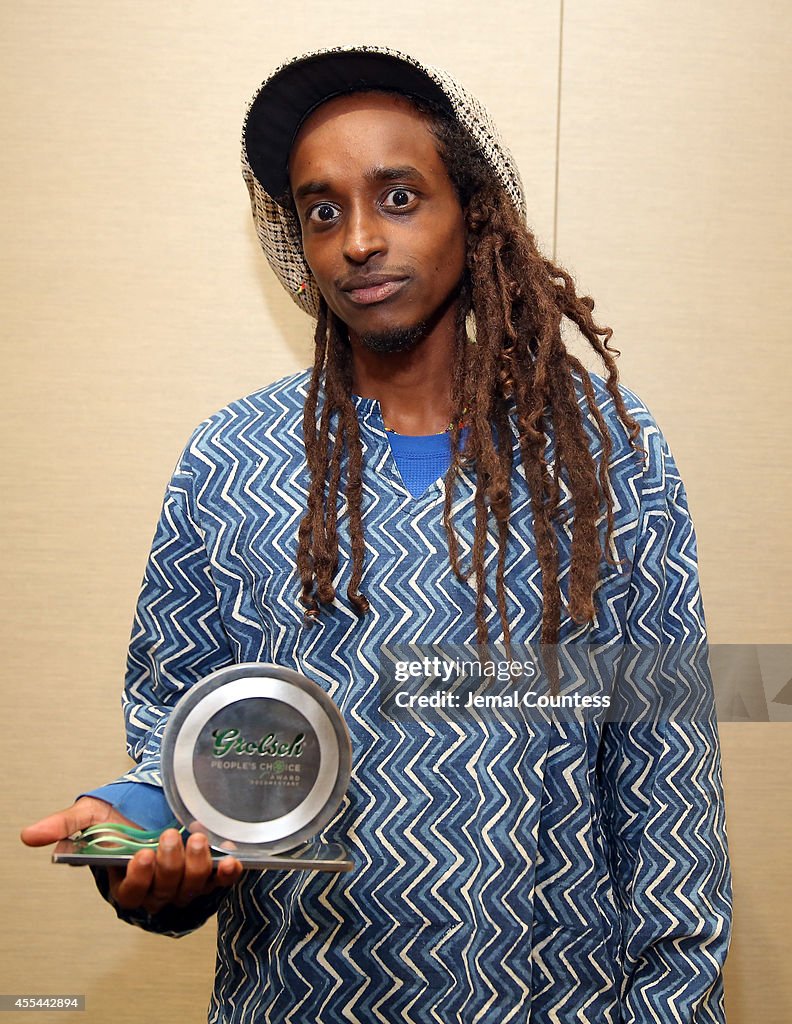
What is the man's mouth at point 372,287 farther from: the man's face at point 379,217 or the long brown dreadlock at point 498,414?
the long brown dreadlock at point 498,414

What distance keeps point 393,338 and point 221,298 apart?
522mm

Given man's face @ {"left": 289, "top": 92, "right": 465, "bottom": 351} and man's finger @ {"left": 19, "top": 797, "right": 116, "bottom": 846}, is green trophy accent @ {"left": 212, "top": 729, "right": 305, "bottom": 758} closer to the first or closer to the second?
man's finger @ {"left": 19, "top": 797, "right": 116, "bottom": 846}

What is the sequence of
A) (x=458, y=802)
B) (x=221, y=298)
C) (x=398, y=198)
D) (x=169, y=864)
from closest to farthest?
(x=169, y=864) → (x=458, y=802) → (x=398, y=198) → (x=221, y=298)

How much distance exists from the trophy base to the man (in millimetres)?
15

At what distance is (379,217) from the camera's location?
1059 millimetres

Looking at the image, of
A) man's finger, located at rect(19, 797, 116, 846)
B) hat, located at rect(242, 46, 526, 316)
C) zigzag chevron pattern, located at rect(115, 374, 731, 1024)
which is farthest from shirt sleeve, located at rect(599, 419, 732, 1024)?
man's finger, located at rect(19, 797, 116, 846)

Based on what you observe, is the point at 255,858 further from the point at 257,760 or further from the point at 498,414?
the point at 498,414

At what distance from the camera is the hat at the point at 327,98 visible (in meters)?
1.08

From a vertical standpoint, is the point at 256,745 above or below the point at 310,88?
below

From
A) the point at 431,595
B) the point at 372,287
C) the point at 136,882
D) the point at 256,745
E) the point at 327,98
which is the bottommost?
the point at 136,882

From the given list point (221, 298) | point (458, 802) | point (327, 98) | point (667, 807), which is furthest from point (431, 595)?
point (221, 298)

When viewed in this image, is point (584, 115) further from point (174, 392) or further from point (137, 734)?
point (137, 734)

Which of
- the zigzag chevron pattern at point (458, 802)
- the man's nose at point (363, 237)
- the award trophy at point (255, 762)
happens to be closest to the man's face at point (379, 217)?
the man's nose at point (363, 237)

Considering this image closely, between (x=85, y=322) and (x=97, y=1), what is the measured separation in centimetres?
43
